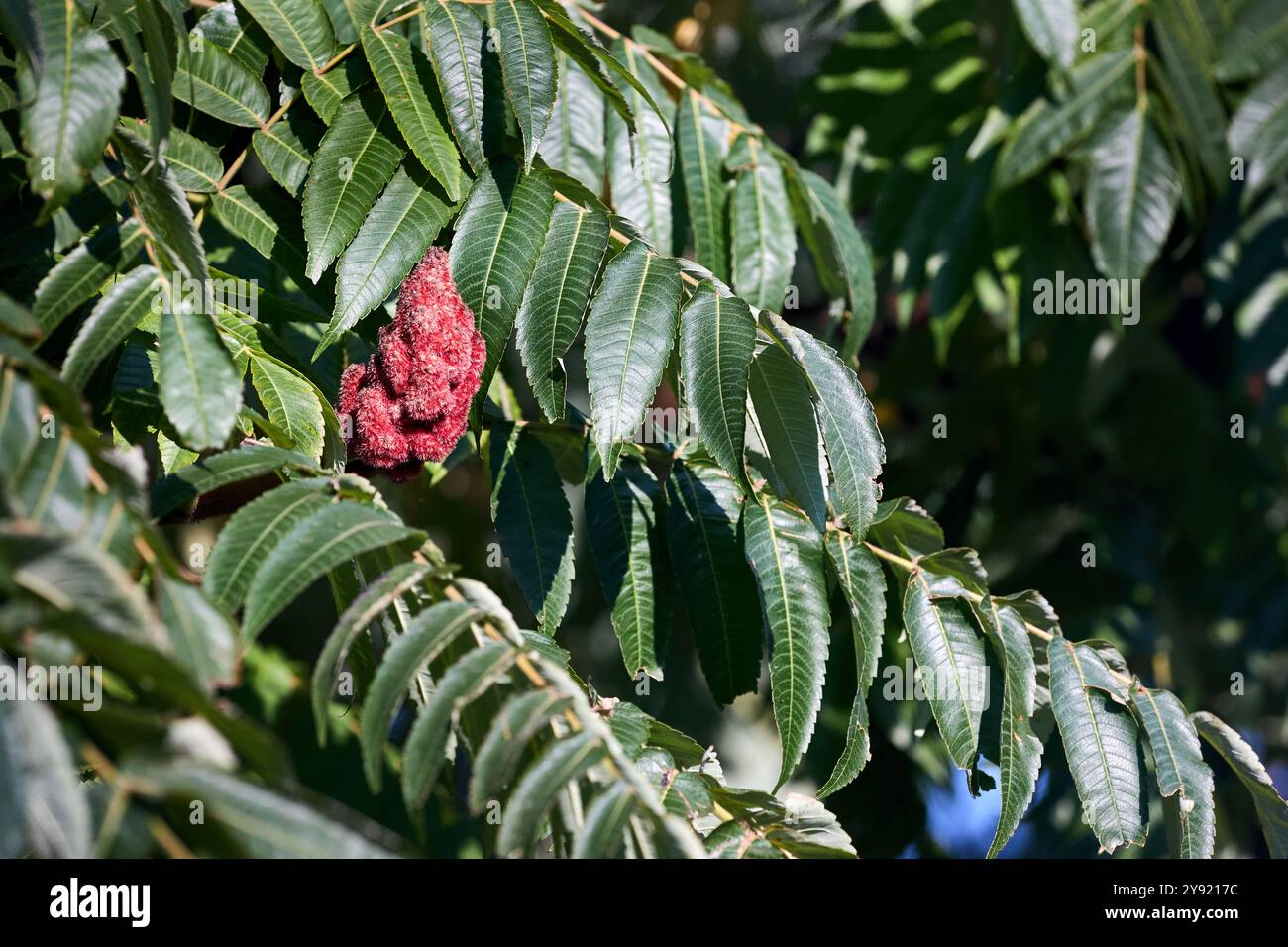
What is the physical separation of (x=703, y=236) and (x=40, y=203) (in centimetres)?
101

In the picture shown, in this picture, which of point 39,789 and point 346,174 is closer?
point 39,789

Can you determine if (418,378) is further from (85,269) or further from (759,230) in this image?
(759,230)

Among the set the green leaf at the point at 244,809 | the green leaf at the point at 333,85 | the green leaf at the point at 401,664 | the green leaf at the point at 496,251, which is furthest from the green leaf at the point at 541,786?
the green leaf at the point at 333,85

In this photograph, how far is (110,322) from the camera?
130cm

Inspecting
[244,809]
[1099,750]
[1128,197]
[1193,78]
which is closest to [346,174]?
[244,809]

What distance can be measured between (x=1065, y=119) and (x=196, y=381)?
2137 millimetres

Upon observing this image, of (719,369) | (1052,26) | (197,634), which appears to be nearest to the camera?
(197,634)

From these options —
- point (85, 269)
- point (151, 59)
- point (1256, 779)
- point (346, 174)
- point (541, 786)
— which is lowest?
point (1256, 779)

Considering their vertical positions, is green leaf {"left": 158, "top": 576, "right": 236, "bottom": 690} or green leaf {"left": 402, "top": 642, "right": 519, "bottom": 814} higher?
green leaf {"left": 158, "top": 576, "right": 236, "bottom": 690}

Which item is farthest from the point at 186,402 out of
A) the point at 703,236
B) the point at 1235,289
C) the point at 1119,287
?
the point at 1235,289

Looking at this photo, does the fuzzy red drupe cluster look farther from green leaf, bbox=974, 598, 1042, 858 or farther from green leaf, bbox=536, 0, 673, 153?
green leaf, bbox=974, 598, 1042, 858

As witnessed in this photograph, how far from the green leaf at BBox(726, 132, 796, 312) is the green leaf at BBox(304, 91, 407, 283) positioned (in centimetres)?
62

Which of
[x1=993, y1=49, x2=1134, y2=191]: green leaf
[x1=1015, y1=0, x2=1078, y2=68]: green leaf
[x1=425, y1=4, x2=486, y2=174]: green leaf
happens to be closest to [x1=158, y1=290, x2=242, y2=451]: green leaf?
[x1=425, y1=4, x2=486, y2=174]: green leaf

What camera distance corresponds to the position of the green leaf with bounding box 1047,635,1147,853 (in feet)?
5.24
